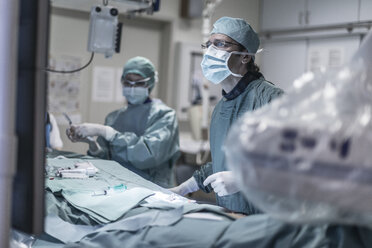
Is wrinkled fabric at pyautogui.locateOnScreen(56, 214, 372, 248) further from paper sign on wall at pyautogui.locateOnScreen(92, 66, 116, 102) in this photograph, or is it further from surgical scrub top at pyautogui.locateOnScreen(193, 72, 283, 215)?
paper sign on wall at pyautogui.locateOnScreen(92, 66, 116, 102)

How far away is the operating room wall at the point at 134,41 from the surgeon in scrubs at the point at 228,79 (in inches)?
53.5

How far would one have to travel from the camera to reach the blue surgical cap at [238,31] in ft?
6.79

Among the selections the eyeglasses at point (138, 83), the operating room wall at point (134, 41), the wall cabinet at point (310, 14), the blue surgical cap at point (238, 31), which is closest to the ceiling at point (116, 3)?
the eyeglasses at point (138, 83)

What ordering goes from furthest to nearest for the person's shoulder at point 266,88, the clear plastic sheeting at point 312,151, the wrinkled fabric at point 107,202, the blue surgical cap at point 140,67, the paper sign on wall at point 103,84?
the paper sign on wall at point 103,84
the blue surgical cap at point 140,67
the person's shoulder at point 266,88
the wrinkled fabric at point 107,202
the clear plastic sheeting at point 312,151

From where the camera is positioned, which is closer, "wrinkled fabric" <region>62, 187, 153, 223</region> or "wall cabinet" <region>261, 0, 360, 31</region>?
"wrinkled fabric" <region>62, 187, 153, 223</region>

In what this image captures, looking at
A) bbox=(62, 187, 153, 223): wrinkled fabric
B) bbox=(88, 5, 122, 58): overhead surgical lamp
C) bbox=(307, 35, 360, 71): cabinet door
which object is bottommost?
bbox=(62, 187, 153, 223): wrinkled fabric

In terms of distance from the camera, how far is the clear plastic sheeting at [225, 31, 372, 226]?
0.74m

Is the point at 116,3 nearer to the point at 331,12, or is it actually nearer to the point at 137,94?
the point at 137,94

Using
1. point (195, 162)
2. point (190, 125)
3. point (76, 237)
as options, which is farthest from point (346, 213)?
point (190, 125)

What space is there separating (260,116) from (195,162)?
140 inches

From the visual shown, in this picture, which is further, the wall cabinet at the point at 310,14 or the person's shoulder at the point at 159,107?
the wall cabinet at the point at 310,14

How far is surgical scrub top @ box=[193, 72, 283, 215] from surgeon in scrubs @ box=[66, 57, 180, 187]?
0.56 m

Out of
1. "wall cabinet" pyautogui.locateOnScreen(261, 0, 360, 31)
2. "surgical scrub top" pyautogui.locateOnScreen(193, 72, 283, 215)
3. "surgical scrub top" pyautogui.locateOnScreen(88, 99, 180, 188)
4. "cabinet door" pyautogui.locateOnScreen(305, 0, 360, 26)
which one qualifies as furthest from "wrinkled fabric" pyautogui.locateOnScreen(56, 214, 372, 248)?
"wall cabinet" pyautogui.locateOnScreen(261, 0, 360, 31)

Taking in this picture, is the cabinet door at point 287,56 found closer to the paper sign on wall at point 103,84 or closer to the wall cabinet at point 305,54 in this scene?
the wall cabinet at point 305,54
